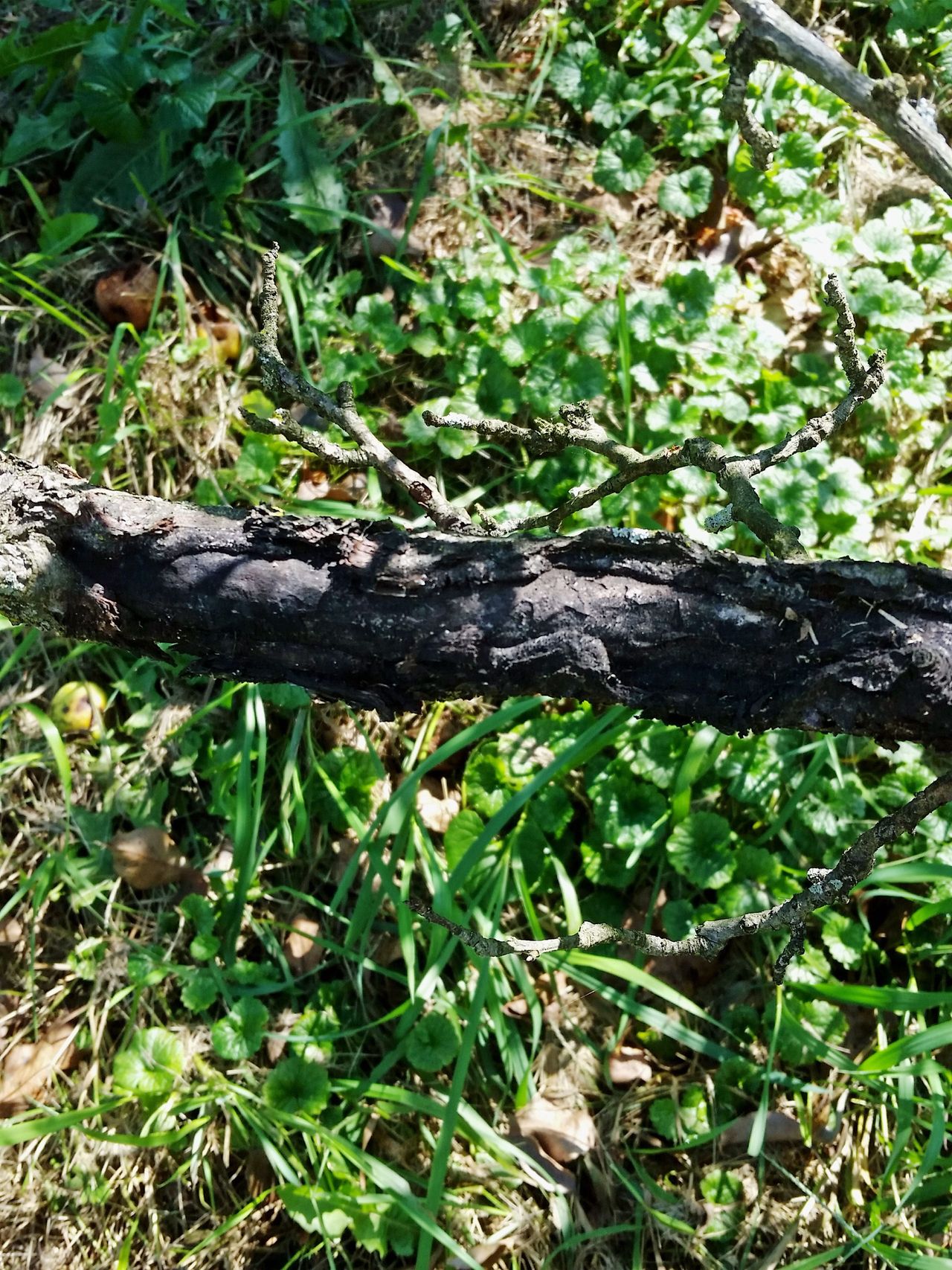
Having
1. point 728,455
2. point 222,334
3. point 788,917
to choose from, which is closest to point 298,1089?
point 788,917

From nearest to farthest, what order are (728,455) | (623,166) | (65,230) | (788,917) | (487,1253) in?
(788,917) → (728,455) → (487,1253) → (65,230) → (623,166)

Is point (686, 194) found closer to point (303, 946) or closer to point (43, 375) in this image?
point (43, 375)

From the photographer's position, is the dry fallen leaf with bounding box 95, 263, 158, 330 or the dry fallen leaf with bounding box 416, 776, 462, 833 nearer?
the dry fallen leaf with bounding box 416, 776, 462, 833

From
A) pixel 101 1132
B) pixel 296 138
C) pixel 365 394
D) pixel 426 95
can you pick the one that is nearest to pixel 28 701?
pixel 101 1132

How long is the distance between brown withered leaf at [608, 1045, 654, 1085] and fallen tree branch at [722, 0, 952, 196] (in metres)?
1.95

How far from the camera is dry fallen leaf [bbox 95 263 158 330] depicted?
2.68m

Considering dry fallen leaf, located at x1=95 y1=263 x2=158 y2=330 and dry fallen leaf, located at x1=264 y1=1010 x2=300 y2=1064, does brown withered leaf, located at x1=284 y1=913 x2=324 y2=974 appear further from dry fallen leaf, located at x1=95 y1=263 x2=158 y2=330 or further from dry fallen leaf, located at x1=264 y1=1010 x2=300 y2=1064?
dry fallen leaf, located at x1=95 y1=263 x2=158 y2=330

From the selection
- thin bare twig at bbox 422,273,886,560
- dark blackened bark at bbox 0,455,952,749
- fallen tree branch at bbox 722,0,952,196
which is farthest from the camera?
fallen tree branch at bbox 722,0,952,196

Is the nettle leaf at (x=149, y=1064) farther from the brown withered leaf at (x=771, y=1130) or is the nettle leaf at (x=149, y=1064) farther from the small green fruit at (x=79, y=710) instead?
the brown withered leaf at (x=771, y=1130)

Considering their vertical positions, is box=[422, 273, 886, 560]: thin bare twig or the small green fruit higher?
box=[422, 273, 886, 560]: thin bare twig

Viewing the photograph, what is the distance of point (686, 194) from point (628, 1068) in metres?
2.43

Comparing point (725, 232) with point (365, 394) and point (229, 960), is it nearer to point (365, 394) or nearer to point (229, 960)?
point (365, 394)

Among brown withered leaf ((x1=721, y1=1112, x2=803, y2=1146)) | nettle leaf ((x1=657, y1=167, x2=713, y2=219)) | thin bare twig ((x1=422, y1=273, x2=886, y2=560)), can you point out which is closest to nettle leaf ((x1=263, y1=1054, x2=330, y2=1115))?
brown withered leaf ((x1=721, y1=1112, x2=803, y2=1146))

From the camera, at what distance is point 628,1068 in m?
2.15
